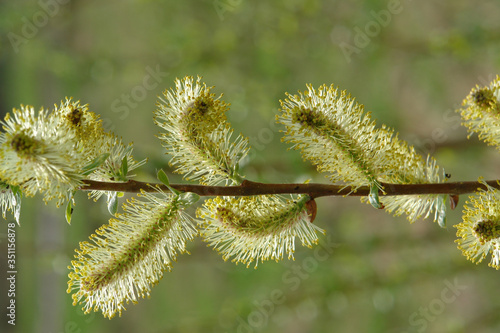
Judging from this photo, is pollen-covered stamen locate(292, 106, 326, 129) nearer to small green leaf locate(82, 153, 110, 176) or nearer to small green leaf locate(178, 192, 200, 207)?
small green leaf locate(178, 192, 200, 207)

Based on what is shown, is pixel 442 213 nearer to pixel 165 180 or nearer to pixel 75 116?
pixel 165 180

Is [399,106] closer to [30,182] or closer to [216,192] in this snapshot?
[216,192]

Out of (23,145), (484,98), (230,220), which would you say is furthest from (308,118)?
(23,145)

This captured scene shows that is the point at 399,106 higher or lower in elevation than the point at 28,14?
lower

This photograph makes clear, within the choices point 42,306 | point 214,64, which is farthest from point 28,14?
point 42,306

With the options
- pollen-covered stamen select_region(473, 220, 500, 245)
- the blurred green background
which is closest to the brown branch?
pollen-covered stamen select_region(473, 220, 500, 245)
